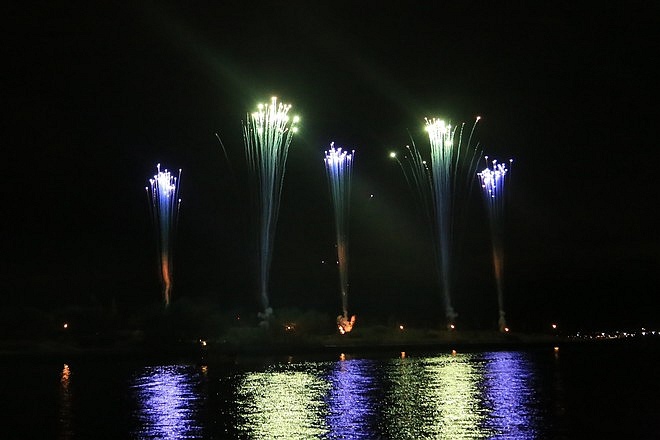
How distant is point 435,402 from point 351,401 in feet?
9.02

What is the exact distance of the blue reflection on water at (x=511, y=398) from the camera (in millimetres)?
20266

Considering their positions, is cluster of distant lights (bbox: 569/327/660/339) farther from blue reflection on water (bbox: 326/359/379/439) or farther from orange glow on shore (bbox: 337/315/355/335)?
blue reflection on water (bbox: 326/359/379/439)

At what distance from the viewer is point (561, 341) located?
52.5 metres

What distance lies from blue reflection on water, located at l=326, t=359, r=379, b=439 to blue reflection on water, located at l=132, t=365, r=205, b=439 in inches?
150

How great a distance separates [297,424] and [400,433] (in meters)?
3.17

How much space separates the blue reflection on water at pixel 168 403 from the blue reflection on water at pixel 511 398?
807 cm

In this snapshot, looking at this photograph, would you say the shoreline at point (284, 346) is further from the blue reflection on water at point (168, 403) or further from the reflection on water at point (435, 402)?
the reflection on water at point (435, 402)

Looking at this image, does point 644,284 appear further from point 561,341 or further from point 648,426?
point 648,426

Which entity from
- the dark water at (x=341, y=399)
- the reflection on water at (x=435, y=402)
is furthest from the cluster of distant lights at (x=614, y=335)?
the reflection on water at (x=435, y=402)

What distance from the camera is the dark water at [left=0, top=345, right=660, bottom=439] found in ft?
68.4

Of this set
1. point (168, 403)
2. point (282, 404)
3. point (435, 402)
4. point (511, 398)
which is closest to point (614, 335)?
point (511, 398)

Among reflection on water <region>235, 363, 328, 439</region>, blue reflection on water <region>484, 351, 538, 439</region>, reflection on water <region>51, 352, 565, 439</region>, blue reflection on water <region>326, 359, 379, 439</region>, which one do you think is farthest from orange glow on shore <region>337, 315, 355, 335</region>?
reflection on water <region>235, 363, 328, 439</region>

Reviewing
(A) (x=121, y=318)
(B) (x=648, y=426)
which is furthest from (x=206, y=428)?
(A) (x=121, y=318)

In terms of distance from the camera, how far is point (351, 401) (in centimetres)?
2573
